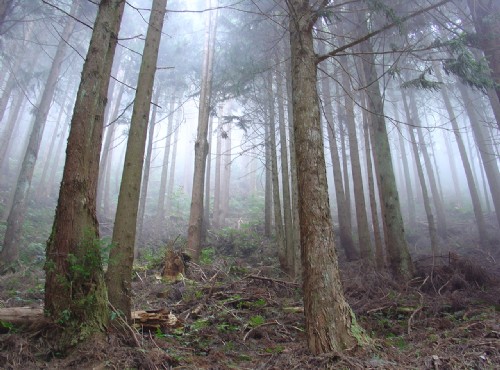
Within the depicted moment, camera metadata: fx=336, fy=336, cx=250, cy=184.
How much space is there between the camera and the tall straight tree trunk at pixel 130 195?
416 centimetres

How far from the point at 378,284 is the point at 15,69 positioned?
63.1 feet

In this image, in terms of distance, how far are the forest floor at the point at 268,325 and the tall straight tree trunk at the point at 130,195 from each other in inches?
23.1

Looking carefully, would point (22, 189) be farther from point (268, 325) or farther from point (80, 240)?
point (268, 325)

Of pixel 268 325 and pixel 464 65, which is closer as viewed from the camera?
pixel 268 325

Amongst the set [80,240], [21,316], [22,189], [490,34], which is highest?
[490,34]

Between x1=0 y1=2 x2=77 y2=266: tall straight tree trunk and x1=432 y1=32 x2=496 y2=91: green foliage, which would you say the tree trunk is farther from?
x1=0 y1=2 x2=77 y2=266: tall straight tree trunk

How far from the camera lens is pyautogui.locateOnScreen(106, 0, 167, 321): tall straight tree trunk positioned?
416 centimetres

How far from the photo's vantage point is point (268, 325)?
494cm

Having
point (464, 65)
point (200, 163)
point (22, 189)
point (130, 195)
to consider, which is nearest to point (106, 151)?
point (22, 189)

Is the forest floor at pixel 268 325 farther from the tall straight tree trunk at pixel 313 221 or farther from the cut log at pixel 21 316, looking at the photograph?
the tall straight tree trunk at pixel 313 221

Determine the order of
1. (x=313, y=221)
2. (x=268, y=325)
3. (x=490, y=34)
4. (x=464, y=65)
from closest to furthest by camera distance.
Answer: (x=313, y=221), (x=268, y=325), (x=464, y=65), (x=490, y=34)

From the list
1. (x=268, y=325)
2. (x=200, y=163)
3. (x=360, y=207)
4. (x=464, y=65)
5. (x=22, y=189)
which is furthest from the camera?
(x=360, y=207)

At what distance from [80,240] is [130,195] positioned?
4.43 feet

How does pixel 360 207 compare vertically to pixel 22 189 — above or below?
below
